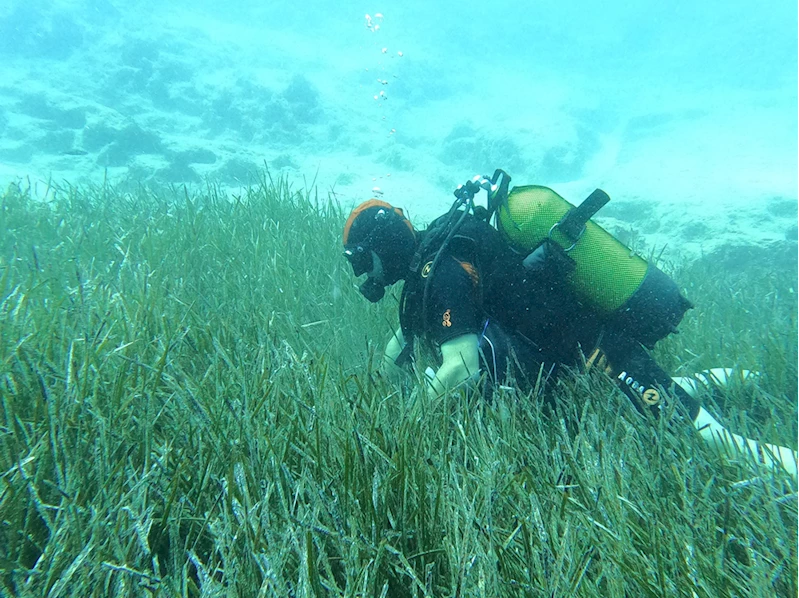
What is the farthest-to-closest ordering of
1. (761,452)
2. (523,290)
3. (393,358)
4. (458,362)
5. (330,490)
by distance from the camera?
(393,358) < (523,290) < (458,362) < (761,452) < (330,490)

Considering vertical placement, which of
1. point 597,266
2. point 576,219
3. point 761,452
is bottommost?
point 761,452

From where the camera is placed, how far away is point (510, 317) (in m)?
2.78

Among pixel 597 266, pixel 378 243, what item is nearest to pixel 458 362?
pixel 378 243

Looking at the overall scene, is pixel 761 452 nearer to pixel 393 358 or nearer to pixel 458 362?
pixel 458 362

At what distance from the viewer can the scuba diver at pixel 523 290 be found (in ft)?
8.06

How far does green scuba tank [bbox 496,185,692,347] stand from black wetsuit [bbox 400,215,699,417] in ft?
0.31

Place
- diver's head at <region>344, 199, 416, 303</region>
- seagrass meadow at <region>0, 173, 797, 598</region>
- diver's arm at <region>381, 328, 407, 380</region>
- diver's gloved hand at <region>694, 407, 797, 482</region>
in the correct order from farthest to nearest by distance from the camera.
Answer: diver's arm at <region>381, 328, 407, 380</region>
diver's head at <region>344, 199, 416, 303</region>
diver's gloved hand at <region>694, 407, 797, 482</region>
seagrass meadow at <region>0, 173, 797, 598</region>

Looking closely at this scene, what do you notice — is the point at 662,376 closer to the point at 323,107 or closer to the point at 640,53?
the point at 323,107

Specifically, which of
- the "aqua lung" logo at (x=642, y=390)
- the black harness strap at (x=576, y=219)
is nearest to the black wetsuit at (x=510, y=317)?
the "aqua lung" logo at (x=642, y=390)

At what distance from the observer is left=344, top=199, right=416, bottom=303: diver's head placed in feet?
8.84

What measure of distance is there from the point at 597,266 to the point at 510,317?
58 cm

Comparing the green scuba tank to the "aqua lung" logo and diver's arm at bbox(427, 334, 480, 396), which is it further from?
diver's arm at bbox(427, 334, 480, 396)

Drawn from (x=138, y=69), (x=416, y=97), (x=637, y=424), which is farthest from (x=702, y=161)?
(x=138, y=69)

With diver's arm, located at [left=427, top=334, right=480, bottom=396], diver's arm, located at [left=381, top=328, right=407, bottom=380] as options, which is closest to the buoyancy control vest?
diver's arm, located at [left=427, top=334, right=480, bottom=396]
